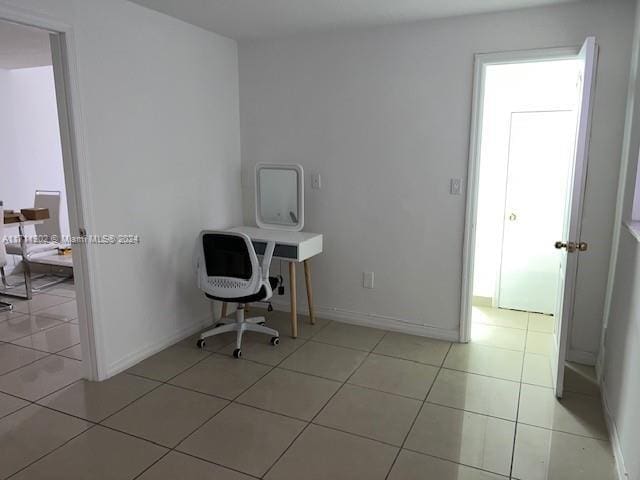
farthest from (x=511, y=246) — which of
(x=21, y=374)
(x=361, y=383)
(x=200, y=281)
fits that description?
(x=21, y=374)

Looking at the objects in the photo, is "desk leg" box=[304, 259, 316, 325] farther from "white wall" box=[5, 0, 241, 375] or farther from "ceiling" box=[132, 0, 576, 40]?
"ceiling" box=[132, 0, 576, 40]

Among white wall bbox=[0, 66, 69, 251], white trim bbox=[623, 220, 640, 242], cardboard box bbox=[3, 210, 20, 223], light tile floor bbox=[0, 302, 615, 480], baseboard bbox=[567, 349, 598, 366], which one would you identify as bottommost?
light tile floor bbox=[0, 302, 615, 480]

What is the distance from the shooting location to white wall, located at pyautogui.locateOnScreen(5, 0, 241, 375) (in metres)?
2.71

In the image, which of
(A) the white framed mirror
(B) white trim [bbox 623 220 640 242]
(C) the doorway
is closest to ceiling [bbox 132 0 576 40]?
(C) the doorway

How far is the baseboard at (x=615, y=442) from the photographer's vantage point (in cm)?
202

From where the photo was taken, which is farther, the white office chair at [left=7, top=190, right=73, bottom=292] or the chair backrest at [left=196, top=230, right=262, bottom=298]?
the white office chair at [left=7, top=190, right=73, bottom=292]

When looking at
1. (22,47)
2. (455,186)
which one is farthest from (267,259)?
(22,47)

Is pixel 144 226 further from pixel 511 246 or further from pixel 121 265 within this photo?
pixel 511 246

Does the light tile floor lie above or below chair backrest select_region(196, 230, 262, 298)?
below

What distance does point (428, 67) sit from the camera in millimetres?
3270

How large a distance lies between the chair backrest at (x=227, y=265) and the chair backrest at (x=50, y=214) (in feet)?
9.18

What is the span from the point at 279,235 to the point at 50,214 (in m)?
3.01

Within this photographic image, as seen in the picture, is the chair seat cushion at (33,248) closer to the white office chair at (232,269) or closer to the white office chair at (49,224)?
the white office chair at (49,224)

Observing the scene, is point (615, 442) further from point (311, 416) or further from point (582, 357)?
point (311, 416)
